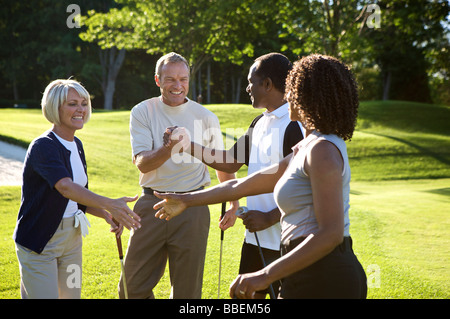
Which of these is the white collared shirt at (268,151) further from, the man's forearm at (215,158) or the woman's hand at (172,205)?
the woman's hand at (172,205)

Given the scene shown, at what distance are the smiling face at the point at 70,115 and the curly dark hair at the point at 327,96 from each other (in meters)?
1.85

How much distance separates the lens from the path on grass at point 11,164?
1352 centimetres

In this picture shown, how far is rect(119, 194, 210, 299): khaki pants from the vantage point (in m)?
4.21

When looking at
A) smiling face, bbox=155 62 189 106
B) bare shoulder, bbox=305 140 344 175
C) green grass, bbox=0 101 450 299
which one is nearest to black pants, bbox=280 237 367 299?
bare shoulder, bbox=305 140 344 175

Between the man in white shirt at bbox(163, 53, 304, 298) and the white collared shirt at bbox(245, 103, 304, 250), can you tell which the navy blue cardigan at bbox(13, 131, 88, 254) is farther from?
the white collared shirt at bbox(245, 103, 304, 250)

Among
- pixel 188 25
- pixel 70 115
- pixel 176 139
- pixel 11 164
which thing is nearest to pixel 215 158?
pixel 176 139

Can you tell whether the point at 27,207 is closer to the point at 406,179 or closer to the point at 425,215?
the point at 425,215

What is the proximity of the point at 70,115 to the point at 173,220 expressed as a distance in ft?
4.30

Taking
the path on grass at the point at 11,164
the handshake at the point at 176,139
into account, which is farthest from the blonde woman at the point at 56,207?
the path on grass at the point at 11,164

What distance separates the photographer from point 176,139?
390cm

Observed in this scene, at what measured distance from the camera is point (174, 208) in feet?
10.1

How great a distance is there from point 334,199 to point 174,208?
1217 mm

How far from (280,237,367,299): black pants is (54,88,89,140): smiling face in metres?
2.10

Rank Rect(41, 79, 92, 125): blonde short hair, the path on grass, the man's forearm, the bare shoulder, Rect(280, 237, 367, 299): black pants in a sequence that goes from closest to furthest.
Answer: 1. the bare shoulder
2. Rect(280, 237, 367, 299): black pants
3. Rect(41, 79, 92, 125): blonde short hair
4. the man's forearm
5. the path on grass
